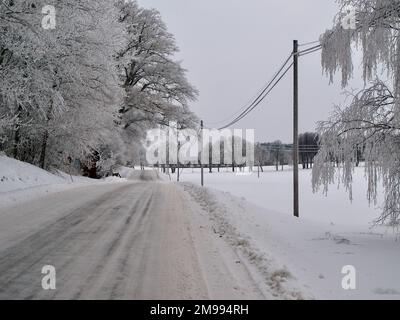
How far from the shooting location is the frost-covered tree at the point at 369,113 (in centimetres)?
944

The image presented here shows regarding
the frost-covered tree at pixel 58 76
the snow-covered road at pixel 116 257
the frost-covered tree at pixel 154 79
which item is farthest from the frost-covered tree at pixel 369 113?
the frost-covered tree at pixel 154 79

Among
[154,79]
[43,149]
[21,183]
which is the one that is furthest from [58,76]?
[154,79]

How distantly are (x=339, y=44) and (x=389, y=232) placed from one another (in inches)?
205

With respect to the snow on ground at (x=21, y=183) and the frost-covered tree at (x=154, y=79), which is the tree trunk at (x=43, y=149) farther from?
the frost-covered tree at (x=154, y=79)

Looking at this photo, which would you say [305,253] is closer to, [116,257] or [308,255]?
[308,255]

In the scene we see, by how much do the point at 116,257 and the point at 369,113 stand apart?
235 inches

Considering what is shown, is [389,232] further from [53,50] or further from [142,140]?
[142,140]

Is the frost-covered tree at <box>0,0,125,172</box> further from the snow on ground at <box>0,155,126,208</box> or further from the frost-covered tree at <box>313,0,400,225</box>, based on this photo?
the frost-covered tree at <box>313,0,400,225</box>

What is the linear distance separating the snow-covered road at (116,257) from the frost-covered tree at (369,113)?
10.8 feet

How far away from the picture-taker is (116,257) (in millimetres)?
7812

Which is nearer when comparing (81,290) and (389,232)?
(81,290)

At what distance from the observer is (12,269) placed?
6965 millimetres

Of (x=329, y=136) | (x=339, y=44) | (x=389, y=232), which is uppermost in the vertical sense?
(x=339, y=44)
